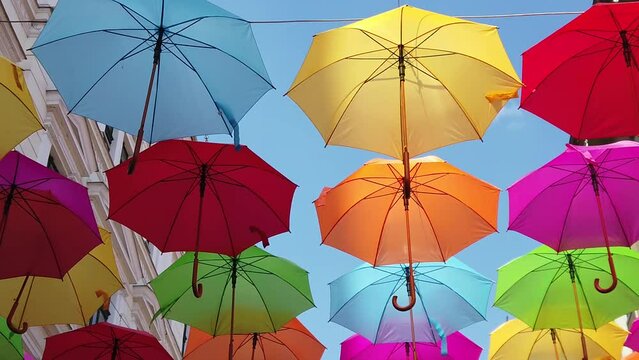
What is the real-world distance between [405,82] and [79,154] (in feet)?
25.1

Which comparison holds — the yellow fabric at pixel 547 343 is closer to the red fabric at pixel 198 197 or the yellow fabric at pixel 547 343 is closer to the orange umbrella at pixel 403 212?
the orange umbrella at pixel 403 212

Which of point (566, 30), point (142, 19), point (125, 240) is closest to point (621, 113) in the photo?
point (566, 30)

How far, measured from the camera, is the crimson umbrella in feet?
23.1

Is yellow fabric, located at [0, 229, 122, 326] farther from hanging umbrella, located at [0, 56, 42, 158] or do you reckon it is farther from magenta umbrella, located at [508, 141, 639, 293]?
magenta umbrella, located at [508, 141, 639, 293]

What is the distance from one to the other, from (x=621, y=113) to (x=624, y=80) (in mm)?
306

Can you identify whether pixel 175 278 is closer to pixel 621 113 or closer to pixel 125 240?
pixel 621 113

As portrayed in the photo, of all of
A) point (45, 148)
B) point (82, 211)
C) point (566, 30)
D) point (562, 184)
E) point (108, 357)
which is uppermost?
point (45, 148)

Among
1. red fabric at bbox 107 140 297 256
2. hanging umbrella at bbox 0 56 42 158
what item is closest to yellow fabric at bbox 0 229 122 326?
red fabric at bbox 107 140 297 256

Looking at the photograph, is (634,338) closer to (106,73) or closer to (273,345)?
(273,345)

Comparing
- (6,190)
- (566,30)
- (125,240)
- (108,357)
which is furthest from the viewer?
(125,240)

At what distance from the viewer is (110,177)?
7.59 m

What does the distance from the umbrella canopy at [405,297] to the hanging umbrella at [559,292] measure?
62cm

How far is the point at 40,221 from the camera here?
725 cm

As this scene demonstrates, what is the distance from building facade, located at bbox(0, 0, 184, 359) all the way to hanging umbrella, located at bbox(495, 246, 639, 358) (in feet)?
14.7
